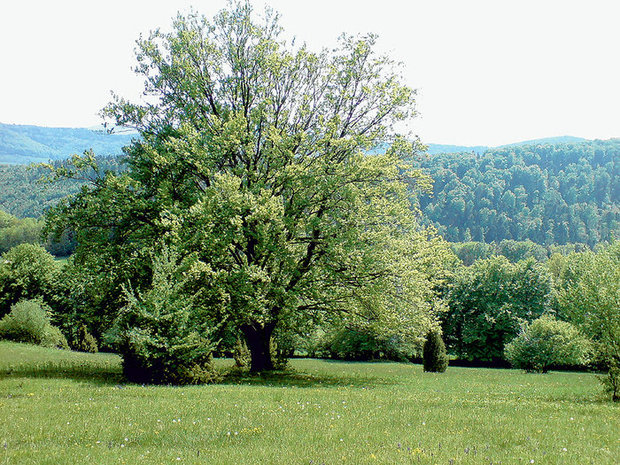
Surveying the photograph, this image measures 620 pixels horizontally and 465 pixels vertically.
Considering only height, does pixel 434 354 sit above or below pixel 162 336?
below

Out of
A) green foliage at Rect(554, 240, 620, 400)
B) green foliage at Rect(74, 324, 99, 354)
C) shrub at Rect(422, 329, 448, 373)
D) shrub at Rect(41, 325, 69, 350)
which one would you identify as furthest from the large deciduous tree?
green foliage at Rect(74, 324, 99, 354)

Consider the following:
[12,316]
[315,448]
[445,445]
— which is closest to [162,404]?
[315,448]

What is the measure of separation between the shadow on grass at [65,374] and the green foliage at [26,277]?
148ft

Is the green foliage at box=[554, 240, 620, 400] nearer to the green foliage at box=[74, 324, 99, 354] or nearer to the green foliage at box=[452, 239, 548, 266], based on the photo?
the green foliage at box=[74, 324, 99, 354]

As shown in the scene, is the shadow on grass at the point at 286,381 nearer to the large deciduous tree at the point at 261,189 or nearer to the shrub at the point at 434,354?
the large deciduous tree at the point at 261,189

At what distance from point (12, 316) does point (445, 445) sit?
51379mm

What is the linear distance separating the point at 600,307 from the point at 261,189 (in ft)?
42.5

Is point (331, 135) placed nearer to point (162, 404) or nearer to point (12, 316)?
point (162, 404)

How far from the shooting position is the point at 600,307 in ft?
49.7

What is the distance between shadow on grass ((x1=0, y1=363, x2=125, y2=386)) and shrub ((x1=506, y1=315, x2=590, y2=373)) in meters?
30.4

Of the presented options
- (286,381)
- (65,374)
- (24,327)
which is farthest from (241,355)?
(24,327)

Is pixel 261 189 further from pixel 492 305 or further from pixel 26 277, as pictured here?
pixel 26 277

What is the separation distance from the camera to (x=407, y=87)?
23.0 m

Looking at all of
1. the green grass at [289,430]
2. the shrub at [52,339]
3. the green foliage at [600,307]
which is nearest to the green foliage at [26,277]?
the shrub at [52,339]
